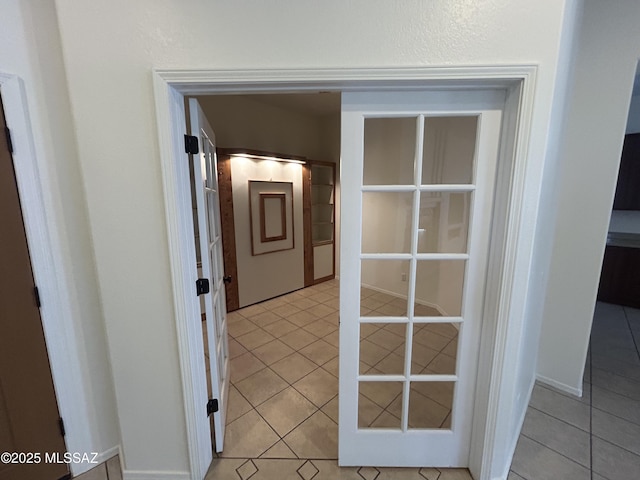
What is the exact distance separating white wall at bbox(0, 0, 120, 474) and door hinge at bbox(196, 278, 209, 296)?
61 cm

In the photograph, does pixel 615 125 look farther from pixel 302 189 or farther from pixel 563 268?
pixel 302 189

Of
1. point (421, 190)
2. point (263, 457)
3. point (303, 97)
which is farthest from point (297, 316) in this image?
point (303, 97)

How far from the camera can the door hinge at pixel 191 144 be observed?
1.29 metres

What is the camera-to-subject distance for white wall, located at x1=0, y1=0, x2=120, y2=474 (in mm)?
1217

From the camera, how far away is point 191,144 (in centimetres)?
131

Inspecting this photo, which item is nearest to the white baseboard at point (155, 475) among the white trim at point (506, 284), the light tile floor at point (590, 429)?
the white trim at point (506, 284)

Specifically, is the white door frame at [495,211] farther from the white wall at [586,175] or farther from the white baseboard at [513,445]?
the white wall at [586,175]

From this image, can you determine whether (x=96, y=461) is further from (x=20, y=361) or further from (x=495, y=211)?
(x=495, y=211)

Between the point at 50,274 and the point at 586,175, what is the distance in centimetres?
337

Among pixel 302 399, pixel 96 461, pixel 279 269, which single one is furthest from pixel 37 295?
pixel 279 269

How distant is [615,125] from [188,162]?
2.67 meters

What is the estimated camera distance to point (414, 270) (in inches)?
53.6

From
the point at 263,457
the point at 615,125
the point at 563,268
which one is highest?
the point at 615,125

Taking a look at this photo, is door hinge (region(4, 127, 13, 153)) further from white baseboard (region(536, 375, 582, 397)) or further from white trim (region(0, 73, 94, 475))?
white baseboard (region(536, 375, 582, 397))
